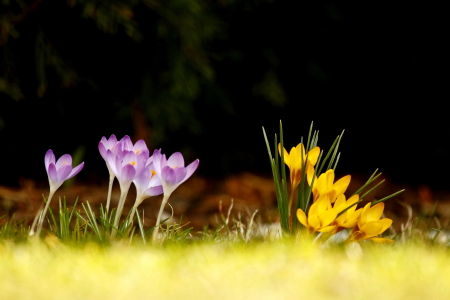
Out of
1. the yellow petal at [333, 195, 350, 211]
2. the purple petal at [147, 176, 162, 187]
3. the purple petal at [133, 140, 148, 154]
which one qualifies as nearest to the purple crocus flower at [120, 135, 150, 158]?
the purple petal at [133, 140, 148, 154]

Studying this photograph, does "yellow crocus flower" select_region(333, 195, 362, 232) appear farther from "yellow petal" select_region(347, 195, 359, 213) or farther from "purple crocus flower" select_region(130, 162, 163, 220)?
"purple crocus flower" select_region(130, 162, 163, 220)

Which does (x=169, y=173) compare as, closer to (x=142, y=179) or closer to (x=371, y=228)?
(x=142, y=179)

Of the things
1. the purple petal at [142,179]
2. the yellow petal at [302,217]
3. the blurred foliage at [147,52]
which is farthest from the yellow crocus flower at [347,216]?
the blurred foliage at [147,52]

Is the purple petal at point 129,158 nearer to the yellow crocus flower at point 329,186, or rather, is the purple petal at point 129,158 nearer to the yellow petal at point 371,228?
the yellow crocus flower at point 329,186

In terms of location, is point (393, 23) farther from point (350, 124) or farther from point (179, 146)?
point (179, 146)

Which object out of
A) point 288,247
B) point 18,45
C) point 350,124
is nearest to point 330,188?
point 288,247

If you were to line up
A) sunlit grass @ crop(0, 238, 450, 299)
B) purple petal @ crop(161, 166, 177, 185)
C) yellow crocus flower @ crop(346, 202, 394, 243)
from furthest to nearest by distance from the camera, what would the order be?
yellow crocus flower @ crop(346, 202, 394, 243) < purple petal @ crop(161, 166, 177, 185) < sunlit grass @ crop(0, 238, 450, 299)

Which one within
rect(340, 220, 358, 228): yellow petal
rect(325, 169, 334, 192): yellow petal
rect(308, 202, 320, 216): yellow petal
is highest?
rect(325, 169, 334, 192): yellow petal
